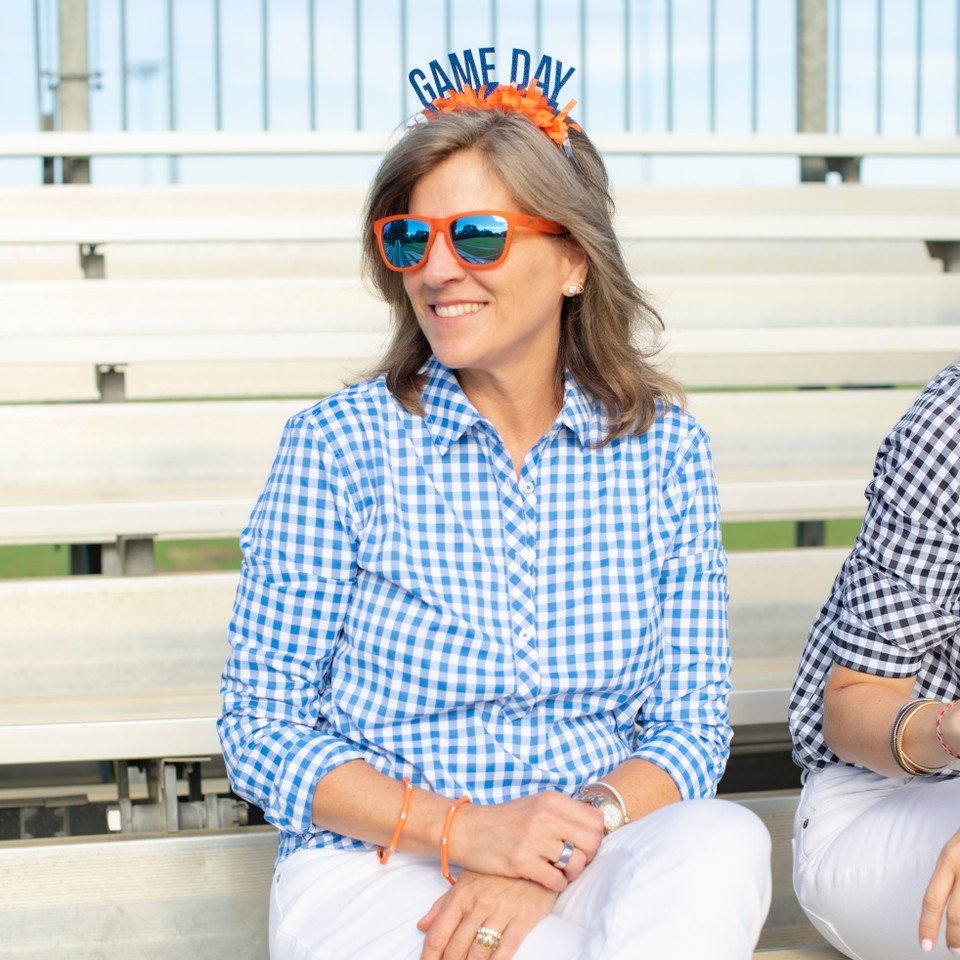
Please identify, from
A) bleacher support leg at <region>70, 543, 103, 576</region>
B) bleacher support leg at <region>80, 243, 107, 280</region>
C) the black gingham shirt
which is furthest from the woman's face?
bleacher support leg at <region>80, 243, 107, 280</region>

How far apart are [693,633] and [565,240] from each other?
0.46 meters

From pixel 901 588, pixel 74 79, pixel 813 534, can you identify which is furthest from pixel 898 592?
pixel 74 79

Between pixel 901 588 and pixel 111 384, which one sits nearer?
pixel 901 588

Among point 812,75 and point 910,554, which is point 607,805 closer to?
point 910,554

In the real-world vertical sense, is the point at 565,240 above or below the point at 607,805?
above

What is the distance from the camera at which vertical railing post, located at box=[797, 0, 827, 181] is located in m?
3.32

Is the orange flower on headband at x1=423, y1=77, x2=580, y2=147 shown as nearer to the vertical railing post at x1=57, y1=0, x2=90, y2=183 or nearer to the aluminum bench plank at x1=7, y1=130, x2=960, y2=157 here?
the aluminum bench plank at x1=7, y1=130, x2=960, y2=157

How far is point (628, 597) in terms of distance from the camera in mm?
1389

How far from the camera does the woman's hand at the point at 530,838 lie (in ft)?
3.97

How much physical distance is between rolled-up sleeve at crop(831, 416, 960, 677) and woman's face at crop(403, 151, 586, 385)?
411 millimetres

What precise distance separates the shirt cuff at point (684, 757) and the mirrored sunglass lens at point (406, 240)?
57 centimetres

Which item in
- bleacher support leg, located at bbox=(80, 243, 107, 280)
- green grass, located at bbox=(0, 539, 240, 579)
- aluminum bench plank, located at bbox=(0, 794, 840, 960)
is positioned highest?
bleacher support leg, located at bbox=(80, 243, 107, 280)

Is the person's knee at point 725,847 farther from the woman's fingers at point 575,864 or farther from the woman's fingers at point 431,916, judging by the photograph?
the woman's fingers at point 431,916

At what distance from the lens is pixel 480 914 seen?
1179mm
